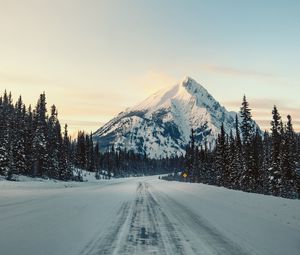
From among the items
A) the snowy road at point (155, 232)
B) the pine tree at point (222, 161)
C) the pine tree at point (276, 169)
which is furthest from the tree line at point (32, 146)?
the snowy road at point (155, 232)

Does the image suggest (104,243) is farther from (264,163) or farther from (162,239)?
(264,163)

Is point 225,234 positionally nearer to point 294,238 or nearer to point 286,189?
point 294,238

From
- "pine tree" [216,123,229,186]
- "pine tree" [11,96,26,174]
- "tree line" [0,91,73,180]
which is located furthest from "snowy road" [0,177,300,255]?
"pine tree" [216,123,229,186]

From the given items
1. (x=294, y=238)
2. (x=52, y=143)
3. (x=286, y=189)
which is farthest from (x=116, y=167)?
(x=294, y=238)

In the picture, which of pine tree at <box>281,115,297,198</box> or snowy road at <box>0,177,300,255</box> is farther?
pine tree at <box>281,115,297,198</box>

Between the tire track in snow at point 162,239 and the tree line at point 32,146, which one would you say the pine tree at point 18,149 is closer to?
the tree line at point 32,146

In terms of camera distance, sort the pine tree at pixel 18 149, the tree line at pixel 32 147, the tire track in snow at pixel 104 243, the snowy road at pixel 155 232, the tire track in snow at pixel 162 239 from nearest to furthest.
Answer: the tire track in snow at pixel 104 243
the tire track in snow at pixel 162 239
the snowy road at pixel 155 232
the tree line at pixel 32 147
the pine tree at pixel 18 149

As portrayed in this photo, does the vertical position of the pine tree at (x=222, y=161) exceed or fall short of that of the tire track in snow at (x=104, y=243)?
it exceeds it

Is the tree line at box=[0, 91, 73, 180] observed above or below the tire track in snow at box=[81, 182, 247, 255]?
above

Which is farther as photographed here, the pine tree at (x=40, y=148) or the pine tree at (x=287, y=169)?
the pine tree at (x=40, y=148)

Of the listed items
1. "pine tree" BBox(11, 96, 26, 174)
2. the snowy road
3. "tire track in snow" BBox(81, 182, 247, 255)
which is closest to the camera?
"tire track in snow" BBox(81, 182, 247, 255)

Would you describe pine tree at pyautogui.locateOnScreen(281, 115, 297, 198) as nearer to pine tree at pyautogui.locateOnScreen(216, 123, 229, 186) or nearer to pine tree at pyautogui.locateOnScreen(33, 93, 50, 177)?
pine tree at pyautogui.locateOnScreen(216, 123, 229, 186)

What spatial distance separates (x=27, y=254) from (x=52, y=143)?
68.5m

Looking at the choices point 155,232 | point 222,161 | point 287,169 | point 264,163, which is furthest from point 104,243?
point 222,161
